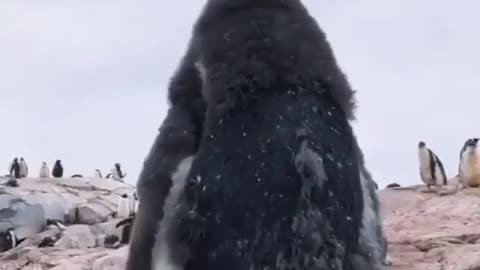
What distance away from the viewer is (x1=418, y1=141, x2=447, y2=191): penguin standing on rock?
18.4 metres

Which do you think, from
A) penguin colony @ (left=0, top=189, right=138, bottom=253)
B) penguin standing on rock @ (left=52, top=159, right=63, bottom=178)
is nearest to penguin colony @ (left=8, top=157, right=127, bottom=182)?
penguin standing on rock @ (left=52, top=159, right=63, bottom=178)

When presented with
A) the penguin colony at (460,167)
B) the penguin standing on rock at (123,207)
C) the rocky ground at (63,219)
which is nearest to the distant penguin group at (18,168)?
the rocky ground at (63,219)

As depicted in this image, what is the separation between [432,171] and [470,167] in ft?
4.61

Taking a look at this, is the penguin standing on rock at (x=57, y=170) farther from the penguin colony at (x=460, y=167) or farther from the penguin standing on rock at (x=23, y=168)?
the penguin colony at (x=460, y=167)

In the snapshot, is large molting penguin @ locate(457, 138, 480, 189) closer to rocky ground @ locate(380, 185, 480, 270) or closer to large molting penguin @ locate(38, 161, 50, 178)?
rocky ground @ locate(380, 185, 480, 270)

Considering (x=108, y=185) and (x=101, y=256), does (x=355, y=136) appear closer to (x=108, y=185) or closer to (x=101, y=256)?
(x=101, y=256)

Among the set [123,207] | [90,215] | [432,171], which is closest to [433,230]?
[432,171]

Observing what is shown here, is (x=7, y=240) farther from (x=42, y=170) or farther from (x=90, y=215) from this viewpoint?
(x=42, y=170)

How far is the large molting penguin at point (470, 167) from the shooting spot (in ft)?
56.3

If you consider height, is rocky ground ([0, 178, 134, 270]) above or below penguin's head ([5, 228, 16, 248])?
above

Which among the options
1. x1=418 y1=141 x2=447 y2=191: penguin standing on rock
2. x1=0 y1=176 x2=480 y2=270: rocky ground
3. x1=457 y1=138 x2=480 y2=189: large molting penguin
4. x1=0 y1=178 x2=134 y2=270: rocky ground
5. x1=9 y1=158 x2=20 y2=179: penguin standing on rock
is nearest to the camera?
x1=0 y1=176 x2=480 y2=270: rocky ground

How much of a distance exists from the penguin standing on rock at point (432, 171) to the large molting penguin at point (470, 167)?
49 centimetres

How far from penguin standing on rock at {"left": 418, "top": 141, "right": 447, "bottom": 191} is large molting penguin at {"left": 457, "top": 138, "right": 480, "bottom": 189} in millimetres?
486

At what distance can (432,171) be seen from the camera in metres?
18.8
